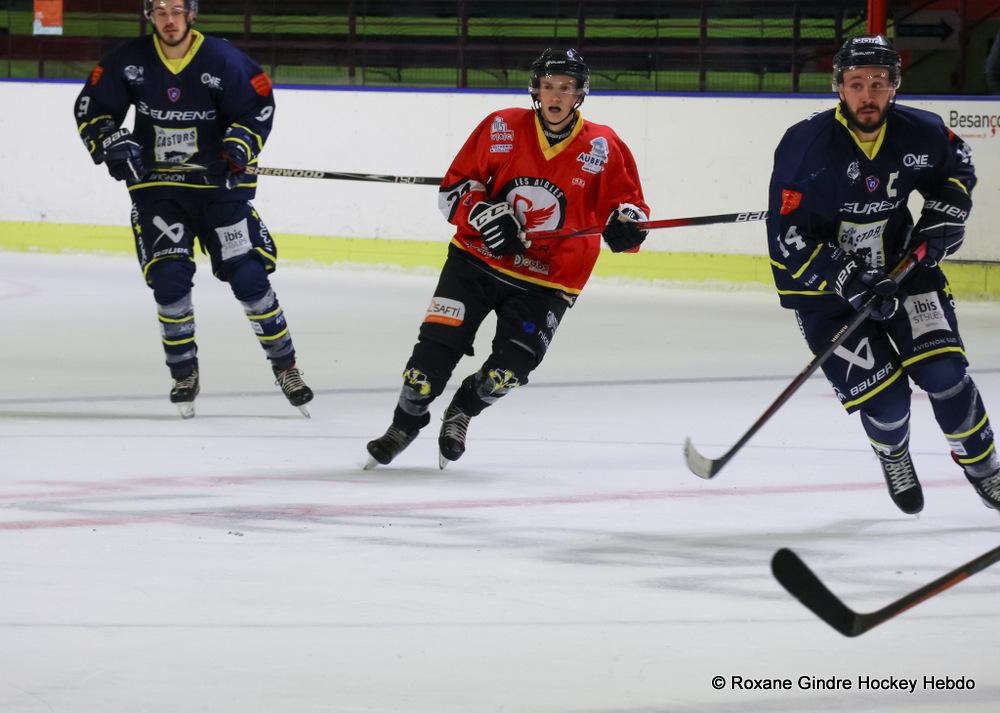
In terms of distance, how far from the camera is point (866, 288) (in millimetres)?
3613

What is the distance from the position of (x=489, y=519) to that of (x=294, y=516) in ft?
1.41

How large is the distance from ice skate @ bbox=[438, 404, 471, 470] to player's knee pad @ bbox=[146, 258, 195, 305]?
1.17 m

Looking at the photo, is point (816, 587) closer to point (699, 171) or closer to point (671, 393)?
point (671, 393)

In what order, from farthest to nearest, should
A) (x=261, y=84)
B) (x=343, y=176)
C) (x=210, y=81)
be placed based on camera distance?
(x=343, y=176), (x=261, y=84), (x=210, y=81)

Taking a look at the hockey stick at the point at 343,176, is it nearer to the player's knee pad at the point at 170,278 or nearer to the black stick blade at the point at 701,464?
the player's knee pad at the point at 170,278

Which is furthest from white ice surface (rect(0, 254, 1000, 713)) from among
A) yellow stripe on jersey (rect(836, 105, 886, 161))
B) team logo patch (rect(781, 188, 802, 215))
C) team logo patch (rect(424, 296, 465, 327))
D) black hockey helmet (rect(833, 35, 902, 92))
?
black hockey helmet (rect(833, 35, 902, 92))

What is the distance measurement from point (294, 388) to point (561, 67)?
4.76ft

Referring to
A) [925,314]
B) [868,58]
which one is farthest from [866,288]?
[868,58]

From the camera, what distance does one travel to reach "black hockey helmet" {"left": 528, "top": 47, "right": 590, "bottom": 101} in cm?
439

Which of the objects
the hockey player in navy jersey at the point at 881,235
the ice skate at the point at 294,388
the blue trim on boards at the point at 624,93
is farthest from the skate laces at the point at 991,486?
the blue trim on boards at the point at 624,93

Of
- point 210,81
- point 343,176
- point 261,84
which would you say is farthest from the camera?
point 343,176

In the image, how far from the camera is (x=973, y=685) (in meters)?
2.54

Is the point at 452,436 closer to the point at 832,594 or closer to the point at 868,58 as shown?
the point at 868,58

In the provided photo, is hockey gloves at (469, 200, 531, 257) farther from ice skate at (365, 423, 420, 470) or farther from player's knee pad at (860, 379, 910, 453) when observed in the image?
player's knee pad at (860, 379, 910, 453)
